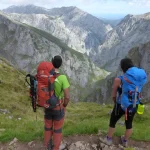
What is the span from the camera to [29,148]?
39.9ft

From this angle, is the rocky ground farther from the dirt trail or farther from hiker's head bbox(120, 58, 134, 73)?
hiker's head bbox(120, 58, 134, 73)

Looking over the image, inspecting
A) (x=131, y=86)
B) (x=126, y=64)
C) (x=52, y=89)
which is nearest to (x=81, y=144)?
(x=52, y=89)

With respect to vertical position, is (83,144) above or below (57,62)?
below

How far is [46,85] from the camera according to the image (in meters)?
9.87

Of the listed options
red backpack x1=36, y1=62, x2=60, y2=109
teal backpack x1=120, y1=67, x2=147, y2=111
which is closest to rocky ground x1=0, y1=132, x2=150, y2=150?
teal backpack x1=120, y1=67, x2=147, y2=111

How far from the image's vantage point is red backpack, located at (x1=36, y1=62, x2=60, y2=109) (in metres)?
9.84

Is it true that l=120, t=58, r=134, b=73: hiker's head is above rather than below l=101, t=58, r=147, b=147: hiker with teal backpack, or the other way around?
above

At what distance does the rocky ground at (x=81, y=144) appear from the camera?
38.9 ft

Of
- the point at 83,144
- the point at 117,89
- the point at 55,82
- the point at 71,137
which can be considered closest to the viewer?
the point at 55,82

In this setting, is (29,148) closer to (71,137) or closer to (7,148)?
(7,148)

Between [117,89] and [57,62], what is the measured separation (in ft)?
9.54

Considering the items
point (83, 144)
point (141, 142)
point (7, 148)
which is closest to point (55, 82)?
point (83, 144)

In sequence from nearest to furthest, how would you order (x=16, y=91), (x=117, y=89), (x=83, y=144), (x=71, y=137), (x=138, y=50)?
1. (x=117, y=89)
2. (x=83, y=144)
3. (x=71, y=137)
4. (x=16, y=91)
5. (x=138, y=50)

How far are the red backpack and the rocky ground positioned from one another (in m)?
3.10
